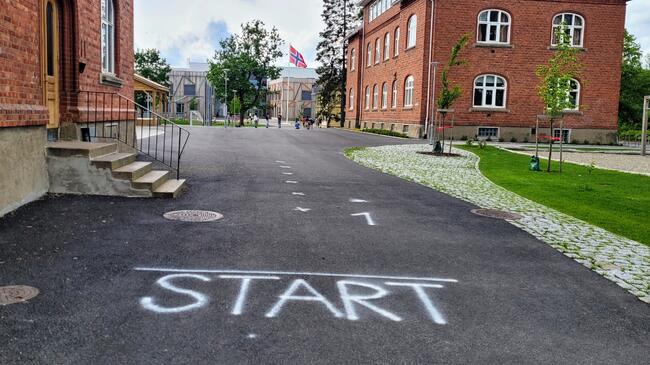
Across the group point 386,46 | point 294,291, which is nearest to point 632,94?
point 386,46

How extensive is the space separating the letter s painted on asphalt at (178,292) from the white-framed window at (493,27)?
3196cm

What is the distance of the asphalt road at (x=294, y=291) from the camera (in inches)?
160

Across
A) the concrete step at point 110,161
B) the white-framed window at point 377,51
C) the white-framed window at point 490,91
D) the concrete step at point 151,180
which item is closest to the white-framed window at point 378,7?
the white-framed window at point 377,51

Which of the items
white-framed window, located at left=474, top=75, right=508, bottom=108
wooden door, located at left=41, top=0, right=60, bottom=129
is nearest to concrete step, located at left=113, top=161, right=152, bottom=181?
wooden door, located at left=41, top=0, right=60, bottom=129

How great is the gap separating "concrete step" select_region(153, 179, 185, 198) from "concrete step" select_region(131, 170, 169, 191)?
0.08 m

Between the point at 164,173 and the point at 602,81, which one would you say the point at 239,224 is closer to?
the point at 164,173

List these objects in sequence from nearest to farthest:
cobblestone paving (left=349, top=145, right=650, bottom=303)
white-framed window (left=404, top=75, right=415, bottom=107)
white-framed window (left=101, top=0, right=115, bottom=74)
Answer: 1. cobblestone paving (left=349, top=145, right=650, bottom=303)
2. white-framed window (left=101, top=0, right=115, bottom=74)
3. white-framed window (left=404, top=75, right=415, bottom=107)

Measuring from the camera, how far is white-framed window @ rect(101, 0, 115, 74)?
45.2ft

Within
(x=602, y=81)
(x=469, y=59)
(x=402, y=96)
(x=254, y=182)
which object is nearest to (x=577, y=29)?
(x=602, y=81)

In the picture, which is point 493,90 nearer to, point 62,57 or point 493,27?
point 493,27

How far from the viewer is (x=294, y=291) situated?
530cm

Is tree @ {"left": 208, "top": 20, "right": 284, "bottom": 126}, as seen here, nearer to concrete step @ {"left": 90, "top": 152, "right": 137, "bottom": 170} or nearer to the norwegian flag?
the norwegian flag

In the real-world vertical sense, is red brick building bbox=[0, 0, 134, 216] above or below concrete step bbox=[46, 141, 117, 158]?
above

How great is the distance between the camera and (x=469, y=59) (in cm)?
3422
